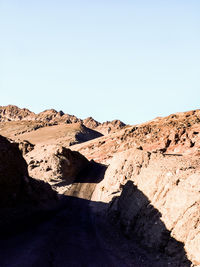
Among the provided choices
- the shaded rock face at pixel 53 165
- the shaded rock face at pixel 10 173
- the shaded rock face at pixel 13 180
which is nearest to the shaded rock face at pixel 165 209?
the shaded rock face at pixel 13 180

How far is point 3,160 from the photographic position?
25719 mm

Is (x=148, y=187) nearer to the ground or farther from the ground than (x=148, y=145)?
nearer to the ground

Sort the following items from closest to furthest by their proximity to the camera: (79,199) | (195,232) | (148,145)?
(195,232) → (79,199) → (148,145)

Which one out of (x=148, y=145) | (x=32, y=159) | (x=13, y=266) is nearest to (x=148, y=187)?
(x=13, y=266)

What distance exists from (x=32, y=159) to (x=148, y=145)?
1375 inches

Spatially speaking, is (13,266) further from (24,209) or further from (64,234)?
(24,209)

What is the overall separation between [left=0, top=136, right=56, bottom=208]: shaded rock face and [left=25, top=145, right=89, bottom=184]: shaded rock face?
15.5 m

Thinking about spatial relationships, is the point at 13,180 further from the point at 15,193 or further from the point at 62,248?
the point at 62,248

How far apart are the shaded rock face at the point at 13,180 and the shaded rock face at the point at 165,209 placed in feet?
29.6

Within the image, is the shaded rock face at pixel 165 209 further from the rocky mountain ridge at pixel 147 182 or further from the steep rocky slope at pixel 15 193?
the steep rocky slope at pixel 15 193

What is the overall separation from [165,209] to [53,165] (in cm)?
3366

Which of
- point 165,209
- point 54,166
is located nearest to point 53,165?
point 54,166

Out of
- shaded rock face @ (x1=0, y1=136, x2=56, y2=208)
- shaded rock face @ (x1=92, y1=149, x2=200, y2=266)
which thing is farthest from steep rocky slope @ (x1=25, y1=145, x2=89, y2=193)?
shaded rock face @ (x1=92, y1=149, x2=200, y2=266)

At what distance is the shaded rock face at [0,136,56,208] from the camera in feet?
80.8
